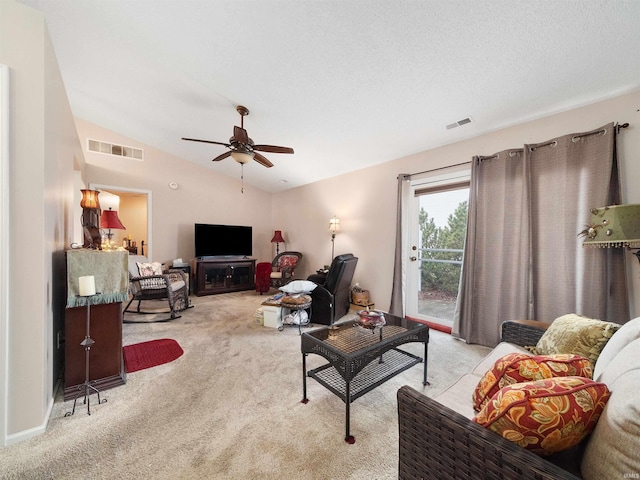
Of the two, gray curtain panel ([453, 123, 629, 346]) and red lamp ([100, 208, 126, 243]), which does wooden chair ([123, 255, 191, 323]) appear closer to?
red lamp ([100, 208, 126, 243])

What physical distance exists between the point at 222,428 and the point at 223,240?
4.42m

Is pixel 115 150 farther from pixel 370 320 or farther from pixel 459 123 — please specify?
pixel 459 123

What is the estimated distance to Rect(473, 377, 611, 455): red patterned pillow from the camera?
2.28 feet

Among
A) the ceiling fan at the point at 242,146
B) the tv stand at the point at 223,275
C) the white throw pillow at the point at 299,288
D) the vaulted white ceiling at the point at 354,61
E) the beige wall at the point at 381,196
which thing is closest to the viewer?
the vaulted white ceiling at the point at 354,61

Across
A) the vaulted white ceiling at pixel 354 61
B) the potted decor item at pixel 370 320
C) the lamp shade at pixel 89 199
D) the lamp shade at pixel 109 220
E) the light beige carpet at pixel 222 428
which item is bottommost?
the light beige carpet at pixel 222 428

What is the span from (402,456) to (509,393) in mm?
509

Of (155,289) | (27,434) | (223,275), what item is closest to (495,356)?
(27,434)

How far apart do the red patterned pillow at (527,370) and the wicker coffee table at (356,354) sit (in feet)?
Result: 2.07

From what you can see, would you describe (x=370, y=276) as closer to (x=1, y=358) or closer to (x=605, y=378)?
(x=605, y=378)

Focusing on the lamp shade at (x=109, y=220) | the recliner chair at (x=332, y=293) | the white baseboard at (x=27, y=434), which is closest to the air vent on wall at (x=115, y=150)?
the lamp shade at (x=109, y=220)

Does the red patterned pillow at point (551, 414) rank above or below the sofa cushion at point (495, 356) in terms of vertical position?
above

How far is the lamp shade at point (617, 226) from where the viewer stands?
1.59 metres

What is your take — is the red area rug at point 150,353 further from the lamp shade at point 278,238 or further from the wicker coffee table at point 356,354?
the lamp shade at point 278,238

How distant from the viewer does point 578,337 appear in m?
1.32
